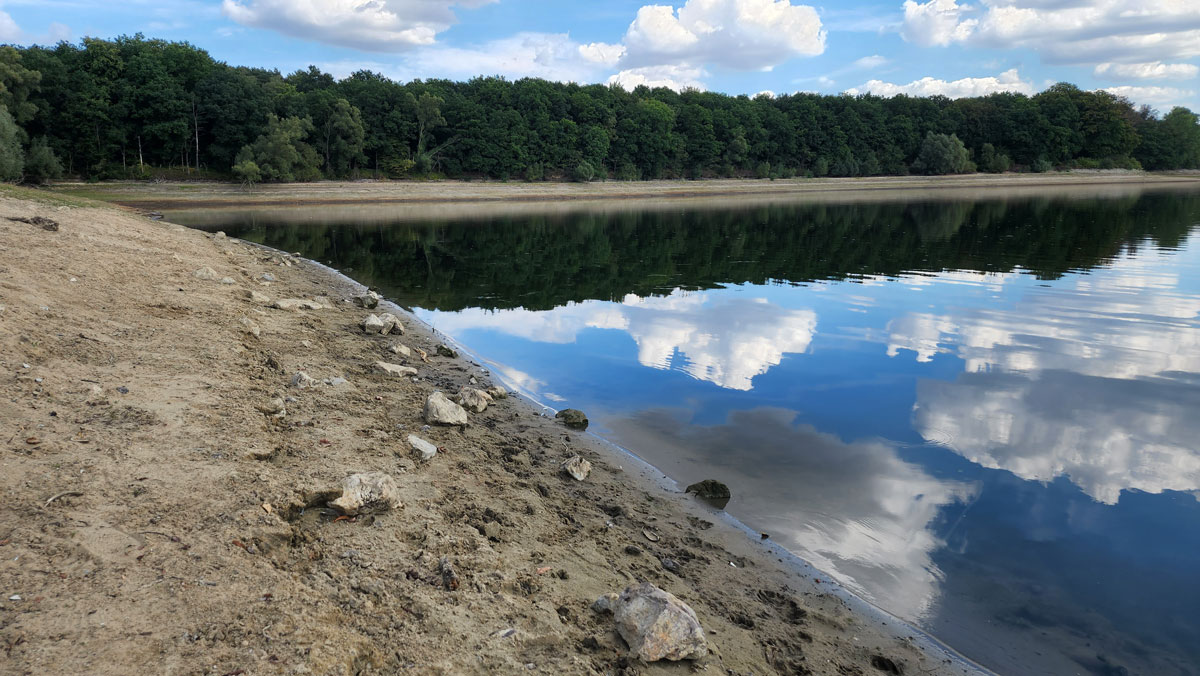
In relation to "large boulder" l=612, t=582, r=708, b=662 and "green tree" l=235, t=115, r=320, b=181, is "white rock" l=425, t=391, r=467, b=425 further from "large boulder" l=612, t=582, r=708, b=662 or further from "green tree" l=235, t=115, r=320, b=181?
"green tree" l=235, t=115, r=320, b=181

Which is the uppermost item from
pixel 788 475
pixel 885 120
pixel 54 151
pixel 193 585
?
pixel 885 120

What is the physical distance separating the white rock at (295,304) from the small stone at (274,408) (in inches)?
253

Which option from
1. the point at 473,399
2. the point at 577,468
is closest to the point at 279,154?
the point at 473,399

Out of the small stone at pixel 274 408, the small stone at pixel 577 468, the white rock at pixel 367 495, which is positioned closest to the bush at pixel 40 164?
the small stone at pixel 274 408

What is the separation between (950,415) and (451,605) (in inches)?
321

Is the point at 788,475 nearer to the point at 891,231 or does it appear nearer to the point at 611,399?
the point at 611,399

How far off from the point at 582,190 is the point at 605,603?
249 feet

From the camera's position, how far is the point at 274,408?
21.8 feet

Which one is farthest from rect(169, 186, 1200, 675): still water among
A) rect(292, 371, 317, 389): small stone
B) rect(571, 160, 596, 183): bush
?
rect(571, 160, 596, 183): bush

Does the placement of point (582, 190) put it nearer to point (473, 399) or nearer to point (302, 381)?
point (473, 399)

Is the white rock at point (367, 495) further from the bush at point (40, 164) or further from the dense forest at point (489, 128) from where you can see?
the bush at point (40, 164)

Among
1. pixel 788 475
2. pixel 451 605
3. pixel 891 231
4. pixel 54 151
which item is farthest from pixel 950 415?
pixel 54 151

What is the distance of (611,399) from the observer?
10.1m

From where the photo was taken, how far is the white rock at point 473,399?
8633 millimetres
